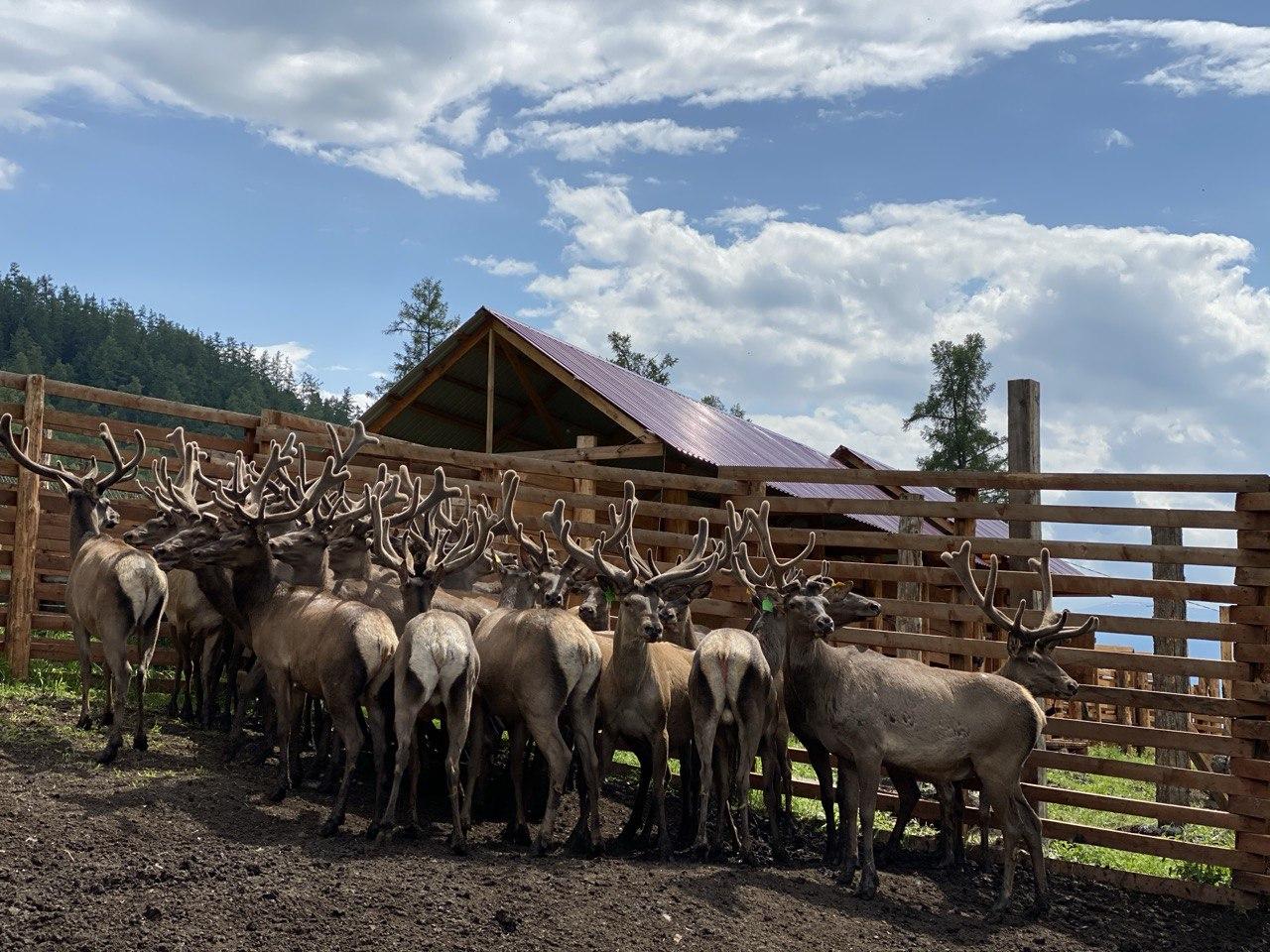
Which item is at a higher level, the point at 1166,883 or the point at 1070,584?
the point at 1070,584

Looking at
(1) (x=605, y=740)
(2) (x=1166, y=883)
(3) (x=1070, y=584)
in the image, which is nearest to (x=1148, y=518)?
(3) (x=1070, y=584)

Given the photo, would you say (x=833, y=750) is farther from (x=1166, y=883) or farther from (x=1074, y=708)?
(x=1074, y=708)

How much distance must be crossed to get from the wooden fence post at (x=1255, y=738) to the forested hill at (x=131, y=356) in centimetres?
6969

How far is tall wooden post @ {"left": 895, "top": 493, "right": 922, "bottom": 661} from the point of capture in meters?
10.7

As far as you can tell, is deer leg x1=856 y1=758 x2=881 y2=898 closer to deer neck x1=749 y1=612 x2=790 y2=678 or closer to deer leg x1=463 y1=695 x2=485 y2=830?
deer neck x1=749 y1=612 x2=790 y2=678

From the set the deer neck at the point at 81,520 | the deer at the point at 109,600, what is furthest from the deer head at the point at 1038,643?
the deer neck at the point at 81,520

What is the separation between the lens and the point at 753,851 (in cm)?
786

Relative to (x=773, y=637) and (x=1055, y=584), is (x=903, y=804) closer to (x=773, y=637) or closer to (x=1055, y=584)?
(x=773, y=637)

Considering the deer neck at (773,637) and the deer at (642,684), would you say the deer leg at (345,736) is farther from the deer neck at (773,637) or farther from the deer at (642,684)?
the deer neck at (773,637)

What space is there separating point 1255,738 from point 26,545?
425 inches

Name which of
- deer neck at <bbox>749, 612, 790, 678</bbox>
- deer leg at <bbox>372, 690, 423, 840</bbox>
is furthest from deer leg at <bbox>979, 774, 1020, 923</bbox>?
deer leg at <bbox>372, 690, 423, 840</bbox>

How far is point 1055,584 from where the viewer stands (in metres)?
10.3

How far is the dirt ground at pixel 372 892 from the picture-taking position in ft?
18.9

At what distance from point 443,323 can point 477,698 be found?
40.7m
